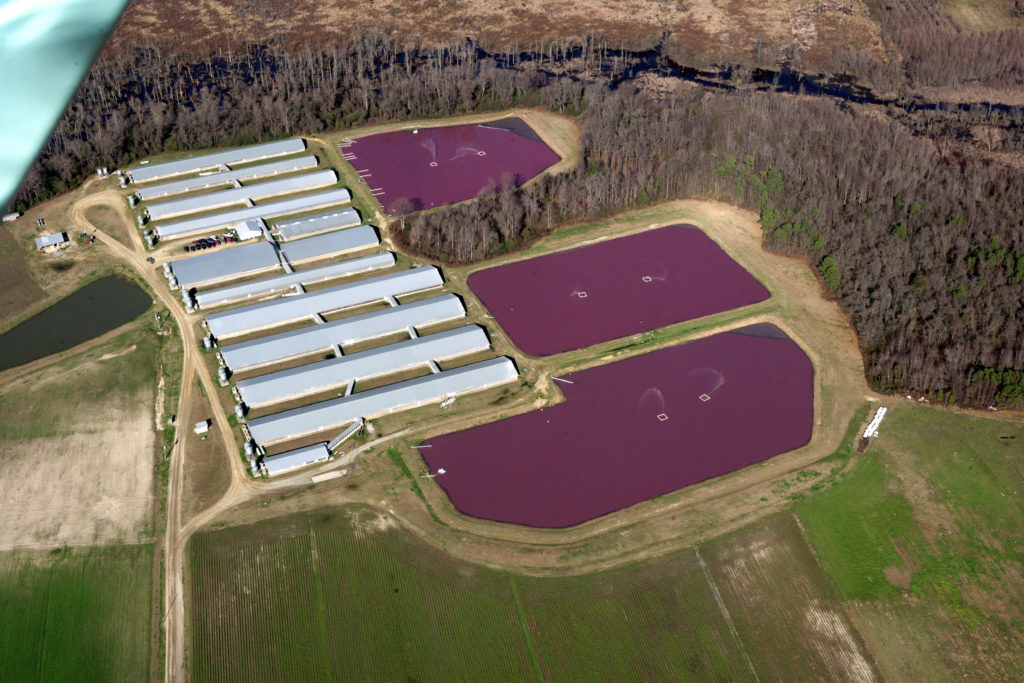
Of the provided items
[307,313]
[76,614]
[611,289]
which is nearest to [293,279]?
[307,313]

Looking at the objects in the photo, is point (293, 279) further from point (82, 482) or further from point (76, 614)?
point (76, 614)

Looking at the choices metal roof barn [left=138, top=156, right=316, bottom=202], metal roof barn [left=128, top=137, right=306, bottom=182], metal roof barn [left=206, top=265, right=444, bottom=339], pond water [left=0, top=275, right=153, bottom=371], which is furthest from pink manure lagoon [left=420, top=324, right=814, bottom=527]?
metal roof barn [left=128, top=137, right=306, bottom=182]

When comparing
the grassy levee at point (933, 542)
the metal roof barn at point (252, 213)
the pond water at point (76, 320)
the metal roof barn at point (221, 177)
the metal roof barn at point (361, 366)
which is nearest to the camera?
the grassy levee at point (933, 542)

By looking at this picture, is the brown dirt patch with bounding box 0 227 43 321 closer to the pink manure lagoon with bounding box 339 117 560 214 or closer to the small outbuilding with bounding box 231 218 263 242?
the small outbuilding with bounding box 231 218 263 242

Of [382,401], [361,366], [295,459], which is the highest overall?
[361,366]

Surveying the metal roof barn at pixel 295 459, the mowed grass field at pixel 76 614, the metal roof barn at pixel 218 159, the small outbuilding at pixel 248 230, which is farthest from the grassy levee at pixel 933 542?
the metal roof barn at pixel 218 159

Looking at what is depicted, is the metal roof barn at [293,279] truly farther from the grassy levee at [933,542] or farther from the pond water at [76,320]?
the grassy levee at [933,542]

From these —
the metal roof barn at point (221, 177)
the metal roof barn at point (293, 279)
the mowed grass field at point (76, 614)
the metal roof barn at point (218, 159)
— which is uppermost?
the metal roof barn at point (218, 159)
